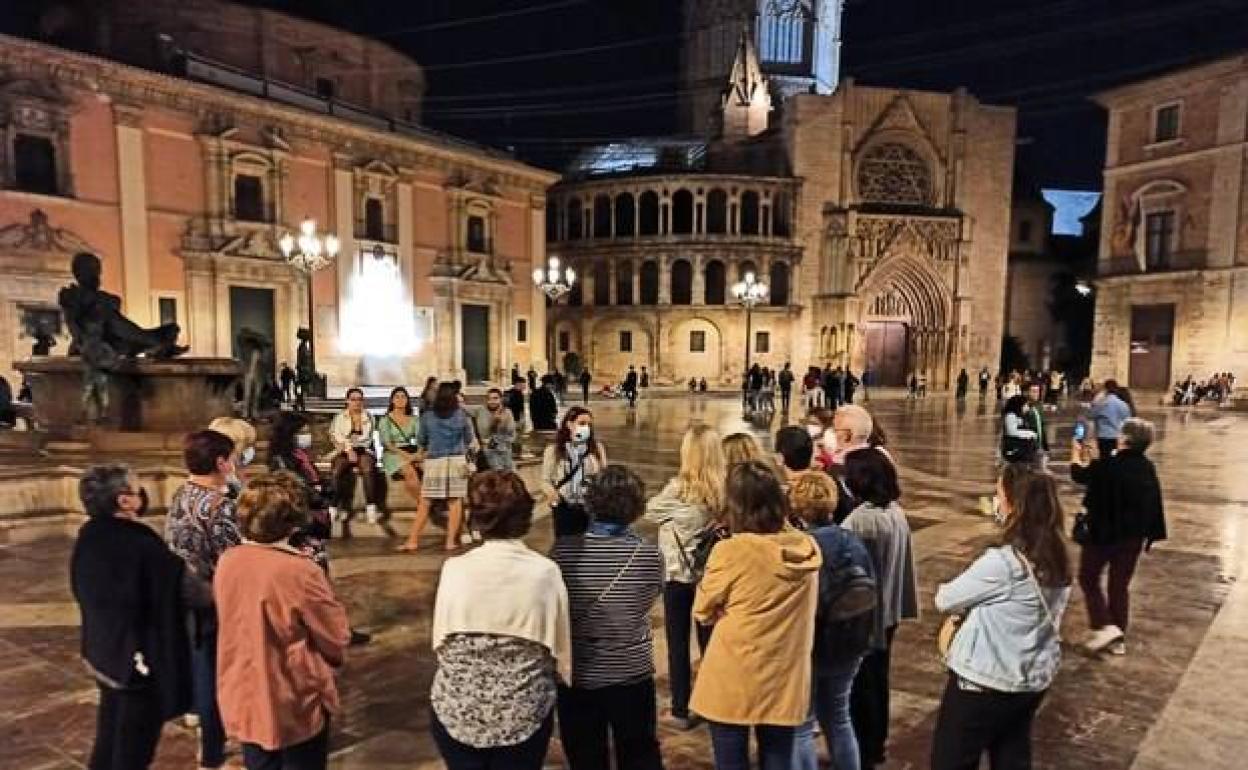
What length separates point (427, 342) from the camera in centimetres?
2902

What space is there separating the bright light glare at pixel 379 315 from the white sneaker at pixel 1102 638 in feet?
82.3

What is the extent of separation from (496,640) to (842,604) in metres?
1.30

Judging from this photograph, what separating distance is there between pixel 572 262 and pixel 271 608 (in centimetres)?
3938

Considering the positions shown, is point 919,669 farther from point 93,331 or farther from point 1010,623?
point 93,331

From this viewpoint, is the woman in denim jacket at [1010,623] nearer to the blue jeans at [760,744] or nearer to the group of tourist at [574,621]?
the group of tourist at [574,621]

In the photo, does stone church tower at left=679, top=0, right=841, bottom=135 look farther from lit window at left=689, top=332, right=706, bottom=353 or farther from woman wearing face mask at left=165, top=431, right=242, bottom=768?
woman wearing face mask at left=165, top=431, right=242, bottom=768

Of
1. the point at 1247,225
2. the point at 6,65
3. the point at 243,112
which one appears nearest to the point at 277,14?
the point at 243,112

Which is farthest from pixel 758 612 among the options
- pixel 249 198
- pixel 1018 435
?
pixel 249 198

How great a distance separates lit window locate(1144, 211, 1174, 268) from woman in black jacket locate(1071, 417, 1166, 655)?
33.0 metres

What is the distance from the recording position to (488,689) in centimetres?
241

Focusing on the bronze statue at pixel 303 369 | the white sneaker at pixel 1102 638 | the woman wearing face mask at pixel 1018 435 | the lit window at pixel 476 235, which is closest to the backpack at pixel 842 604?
the white sneaker at pixel 1102 638

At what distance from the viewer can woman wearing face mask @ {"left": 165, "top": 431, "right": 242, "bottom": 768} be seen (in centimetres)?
349

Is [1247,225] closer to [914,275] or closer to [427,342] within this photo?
[914,275]

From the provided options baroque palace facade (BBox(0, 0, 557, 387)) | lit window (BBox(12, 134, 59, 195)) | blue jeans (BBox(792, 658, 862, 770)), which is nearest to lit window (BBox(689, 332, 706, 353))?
baroque palace facade (BBox(0, 0, 557, 387))
